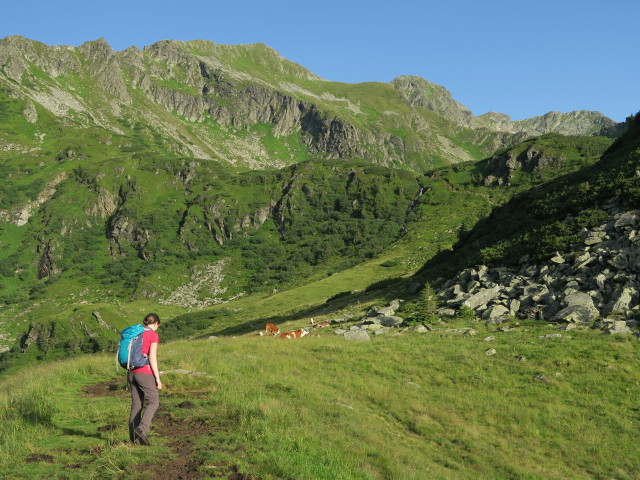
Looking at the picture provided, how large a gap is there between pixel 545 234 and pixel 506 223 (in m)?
10.4

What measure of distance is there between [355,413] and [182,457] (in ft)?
22.9

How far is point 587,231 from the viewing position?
30109 mm

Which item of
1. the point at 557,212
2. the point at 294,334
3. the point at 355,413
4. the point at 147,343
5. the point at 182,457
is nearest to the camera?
the point at 182,457

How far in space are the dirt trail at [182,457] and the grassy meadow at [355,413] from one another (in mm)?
48

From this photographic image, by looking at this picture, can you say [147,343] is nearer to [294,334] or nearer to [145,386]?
[145,386]

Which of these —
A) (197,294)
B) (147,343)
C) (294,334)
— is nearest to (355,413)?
(147,343)

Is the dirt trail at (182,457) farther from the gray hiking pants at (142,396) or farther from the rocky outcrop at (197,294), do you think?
the rocky outcrop at (197,294)

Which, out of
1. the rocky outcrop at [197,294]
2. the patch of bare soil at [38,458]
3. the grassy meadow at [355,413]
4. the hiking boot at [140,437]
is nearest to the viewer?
the patch of bare soil at [38,458]

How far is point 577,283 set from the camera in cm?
2680

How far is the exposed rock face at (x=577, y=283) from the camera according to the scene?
24.6 meters

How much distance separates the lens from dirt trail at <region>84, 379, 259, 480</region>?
8828mm

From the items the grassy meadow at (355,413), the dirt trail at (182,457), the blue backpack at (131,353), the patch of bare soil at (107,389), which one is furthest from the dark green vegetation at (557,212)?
the blue backpack at (131,353)

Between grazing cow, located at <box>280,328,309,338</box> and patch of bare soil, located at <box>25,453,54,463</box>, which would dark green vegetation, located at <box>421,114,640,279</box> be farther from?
patch of bare soil, located at <box>25,453,54,463</box>

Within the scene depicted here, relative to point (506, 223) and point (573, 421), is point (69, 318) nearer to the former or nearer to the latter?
point (506, 223)
